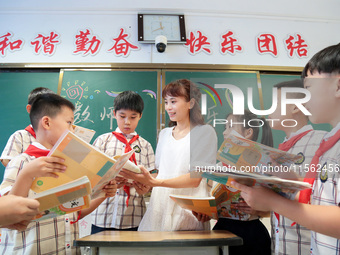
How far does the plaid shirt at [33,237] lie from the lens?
1.10 m

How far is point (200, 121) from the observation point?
5.33ft

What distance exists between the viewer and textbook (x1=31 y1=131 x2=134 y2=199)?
854mm

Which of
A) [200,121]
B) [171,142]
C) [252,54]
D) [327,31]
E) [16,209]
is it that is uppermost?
[327,31]

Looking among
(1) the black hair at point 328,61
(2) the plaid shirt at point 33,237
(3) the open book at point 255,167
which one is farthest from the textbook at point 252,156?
(2) the plaid shirt at point 33,237

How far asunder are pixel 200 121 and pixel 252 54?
1717mm

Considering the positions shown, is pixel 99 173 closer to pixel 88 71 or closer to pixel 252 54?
pixel 88 71

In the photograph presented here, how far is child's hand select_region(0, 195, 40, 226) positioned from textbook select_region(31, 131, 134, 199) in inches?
6.1

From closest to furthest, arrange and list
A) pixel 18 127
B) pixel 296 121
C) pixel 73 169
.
→ 1. pixel 73 169
2. pixel 296 121
3. pixel 18 127

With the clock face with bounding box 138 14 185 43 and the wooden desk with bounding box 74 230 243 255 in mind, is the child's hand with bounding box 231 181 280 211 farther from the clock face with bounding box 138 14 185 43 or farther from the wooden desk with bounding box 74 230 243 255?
the clock face with bounding box 138 14 185 43

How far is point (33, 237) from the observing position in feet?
3.68

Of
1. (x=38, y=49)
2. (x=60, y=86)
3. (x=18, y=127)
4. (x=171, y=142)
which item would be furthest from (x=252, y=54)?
(x=18, y=127)

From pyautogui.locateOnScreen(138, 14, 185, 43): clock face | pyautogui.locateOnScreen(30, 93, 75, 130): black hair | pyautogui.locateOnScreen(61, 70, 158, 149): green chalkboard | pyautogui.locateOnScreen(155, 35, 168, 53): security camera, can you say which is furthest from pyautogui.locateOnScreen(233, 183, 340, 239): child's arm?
pyautogui.locateOnScreen(138, 14, 185, 43): clock face

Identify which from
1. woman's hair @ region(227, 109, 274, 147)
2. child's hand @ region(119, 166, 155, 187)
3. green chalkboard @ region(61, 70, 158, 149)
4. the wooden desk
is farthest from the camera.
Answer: green chalkboard @ region(61, 70, 158, 149)

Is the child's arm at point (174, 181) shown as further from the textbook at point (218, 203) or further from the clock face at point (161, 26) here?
the clock face at point (161, 26)
